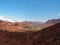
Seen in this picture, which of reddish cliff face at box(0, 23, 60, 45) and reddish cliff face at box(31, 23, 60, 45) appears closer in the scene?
reddish cliff face at box(31, 23, 60, 45)

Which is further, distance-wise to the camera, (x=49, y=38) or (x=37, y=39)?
(x=37, y=39)

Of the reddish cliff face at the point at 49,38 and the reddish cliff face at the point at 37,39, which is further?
the reddish cliff face at the point at 37,39

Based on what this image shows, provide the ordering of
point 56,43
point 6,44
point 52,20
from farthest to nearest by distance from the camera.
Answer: point 52,20, point 6,44, point 56,43

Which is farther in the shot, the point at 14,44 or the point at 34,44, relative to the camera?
the point at 34,44

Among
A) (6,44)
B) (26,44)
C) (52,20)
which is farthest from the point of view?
(52,20)

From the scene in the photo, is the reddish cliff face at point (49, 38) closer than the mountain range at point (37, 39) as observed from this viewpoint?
Yes

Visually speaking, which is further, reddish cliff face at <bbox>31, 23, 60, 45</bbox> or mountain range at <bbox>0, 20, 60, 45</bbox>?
mountain range at <bbox>0, 20, 60, 45</bbox>

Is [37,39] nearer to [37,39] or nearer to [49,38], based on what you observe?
[37,39]

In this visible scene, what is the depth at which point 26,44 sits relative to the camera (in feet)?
69.9

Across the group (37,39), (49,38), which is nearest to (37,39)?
(37,39)

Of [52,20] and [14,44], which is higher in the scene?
[52,20]

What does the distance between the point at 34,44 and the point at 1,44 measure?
4.88 metres

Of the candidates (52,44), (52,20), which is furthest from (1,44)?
(52,20)

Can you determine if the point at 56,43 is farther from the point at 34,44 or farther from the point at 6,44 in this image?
the point at 6,44
